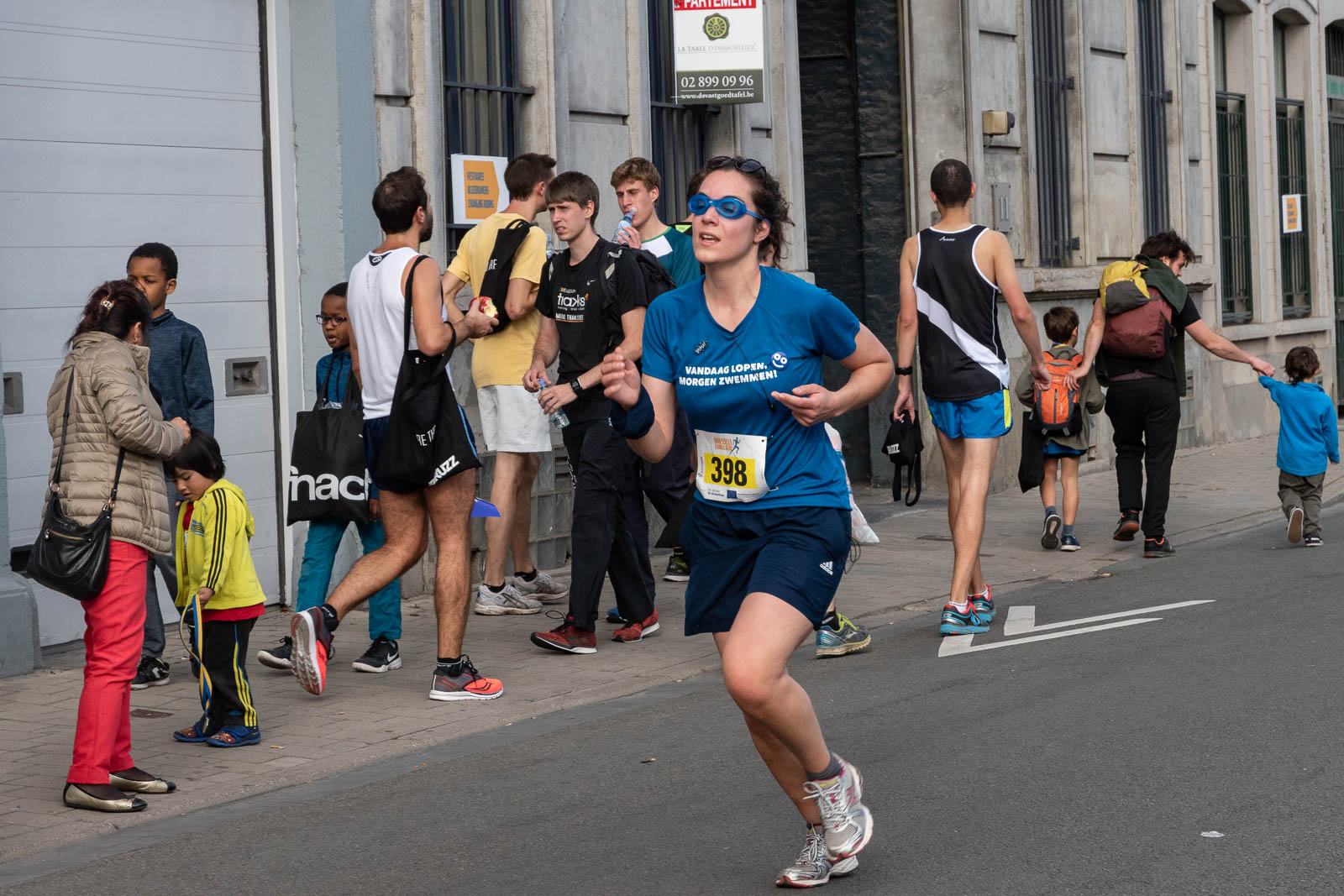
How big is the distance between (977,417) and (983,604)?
92 centimetres

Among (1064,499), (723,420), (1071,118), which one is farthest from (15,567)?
(1071,118)

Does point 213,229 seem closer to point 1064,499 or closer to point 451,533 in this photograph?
point 451,533

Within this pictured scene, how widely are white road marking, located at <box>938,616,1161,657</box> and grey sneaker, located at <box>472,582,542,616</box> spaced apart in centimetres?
224

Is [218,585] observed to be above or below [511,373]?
below

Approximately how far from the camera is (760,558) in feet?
15.3

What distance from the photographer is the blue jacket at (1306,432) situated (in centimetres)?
1080

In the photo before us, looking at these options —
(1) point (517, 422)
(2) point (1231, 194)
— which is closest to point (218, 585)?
(1) point (517, 422)

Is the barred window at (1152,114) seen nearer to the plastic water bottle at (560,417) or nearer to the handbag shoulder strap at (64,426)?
the plastic water bottle at (560,417)

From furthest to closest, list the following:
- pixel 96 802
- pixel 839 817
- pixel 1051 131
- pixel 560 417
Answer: pixel 1051 131
pixel 560 417
pixel 96 802
pixel 839 817

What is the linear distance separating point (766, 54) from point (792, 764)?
8.74 m

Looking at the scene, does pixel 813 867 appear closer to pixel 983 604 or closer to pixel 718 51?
pixel 983 604

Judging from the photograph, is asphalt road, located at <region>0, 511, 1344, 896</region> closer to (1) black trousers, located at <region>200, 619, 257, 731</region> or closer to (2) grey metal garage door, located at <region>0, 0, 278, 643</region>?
(1) black trousers, located at <region>200, 619, 257, 731</region>

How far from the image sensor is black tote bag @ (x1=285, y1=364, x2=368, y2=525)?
7492 mm

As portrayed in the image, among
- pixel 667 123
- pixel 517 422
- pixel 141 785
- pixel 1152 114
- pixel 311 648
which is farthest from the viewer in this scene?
pixel 1152 114
